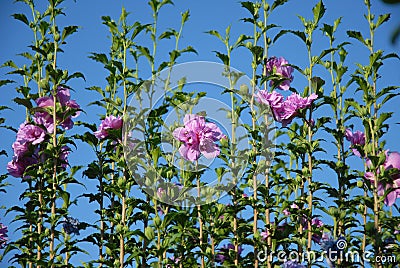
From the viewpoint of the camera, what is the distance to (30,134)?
393 cm

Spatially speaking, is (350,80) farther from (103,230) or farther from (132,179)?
(103,230)

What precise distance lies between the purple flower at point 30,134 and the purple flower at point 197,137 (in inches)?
40.9

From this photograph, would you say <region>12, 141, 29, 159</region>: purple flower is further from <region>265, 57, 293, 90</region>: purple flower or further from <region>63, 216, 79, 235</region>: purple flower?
<region>265, 57, 293, 90</region>: purple flower

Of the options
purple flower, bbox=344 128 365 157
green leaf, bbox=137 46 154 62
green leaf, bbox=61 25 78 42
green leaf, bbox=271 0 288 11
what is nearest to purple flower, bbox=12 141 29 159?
green leaf, bbox=61 25 78 42

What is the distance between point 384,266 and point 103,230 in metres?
2.05

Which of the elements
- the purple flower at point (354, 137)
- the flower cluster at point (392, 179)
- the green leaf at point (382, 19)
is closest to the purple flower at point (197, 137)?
the purple flower at point (354, 137)

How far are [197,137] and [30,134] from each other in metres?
1.29

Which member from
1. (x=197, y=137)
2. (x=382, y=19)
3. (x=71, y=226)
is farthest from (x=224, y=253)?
(x=382, y=19)

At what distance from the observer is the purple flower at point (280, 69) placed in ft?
13.2

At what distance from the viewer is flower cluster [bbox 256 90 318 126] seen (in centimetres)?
375

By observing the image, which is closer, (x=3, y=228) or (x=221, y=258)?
(x=221, y=258)

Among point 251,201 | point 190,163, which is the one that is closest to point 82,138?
point 190,163

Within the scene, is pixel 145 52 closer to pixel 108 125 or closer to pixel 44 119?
pixel 108 125

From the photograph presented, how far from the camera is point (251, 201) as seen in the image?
12.1 ft
